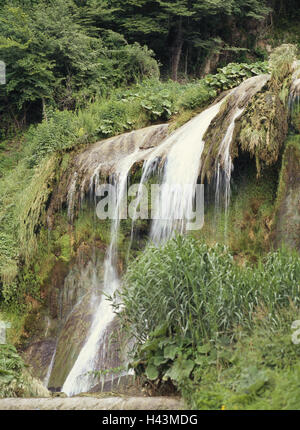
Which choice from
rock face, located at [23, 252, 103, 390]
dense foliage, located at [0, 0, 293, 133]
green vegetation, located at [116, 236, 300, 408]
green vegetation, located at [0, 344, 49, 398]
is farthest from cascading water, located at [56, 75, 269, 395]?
dense foliage, located at [0, 0, 293, 133]

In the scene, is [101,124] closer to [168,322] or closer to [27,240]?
[27,240]

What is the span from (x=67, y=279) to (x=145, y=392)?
4.64 m

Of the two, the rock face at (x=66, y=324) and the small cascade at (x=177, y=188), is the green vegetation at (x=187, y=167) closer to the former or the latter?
the rock face at (x=66, y=324)

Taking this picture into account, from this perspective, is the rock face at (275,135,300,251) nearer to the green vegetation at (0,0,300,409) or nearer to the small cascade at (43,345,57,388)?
the green vegetation at (0,0,300,409)

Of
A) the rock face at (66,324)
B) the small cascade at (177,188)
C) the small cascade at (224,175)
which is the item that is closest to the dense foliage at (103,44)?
the small cascade at (177,188)

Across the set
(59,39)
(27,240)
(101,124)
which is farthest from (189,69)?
(27,240)

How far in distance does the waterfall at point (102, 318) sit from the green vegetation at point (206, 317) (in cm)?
166

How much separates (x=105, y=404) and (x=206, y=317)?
119 cm

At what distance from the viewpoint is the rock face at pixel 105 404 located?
392 centimetres

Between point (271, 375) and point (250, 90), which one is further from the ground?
point (250, 90)

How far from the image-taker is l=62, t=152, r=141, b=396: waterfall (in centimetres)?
696

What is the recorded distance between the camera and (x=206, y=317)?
443cm

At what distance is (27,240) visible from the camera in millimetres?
9359

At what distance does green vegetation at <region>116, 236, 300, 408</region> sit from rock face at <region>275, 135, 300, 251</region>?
1921 mm
